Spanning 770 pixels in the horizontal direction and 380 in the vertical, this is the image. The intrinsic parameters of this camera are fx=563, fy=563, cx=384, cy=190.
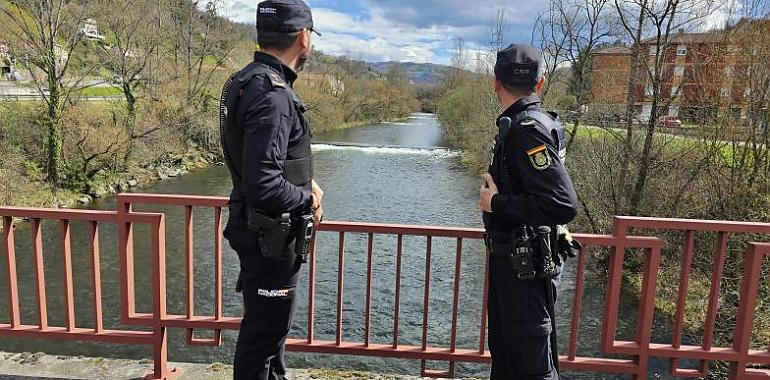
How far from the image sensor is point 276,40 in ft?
7.12

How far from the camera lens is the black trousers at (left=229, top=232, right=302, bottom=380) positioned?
2.22 m

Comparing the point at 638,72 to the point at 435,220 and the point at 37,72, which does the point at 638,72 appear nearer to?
the point at 435,220

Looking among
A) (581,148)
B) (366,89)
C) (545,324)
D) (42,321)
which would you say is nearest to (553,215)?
(545,324)

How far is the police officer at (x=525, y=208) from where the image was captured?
2.16 meters

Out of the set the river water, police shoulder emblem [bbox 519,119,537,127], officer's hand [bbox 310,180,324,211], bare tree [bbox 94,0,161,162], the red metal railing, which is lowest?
the river water

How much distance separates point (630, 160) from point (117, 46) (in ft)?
68.1

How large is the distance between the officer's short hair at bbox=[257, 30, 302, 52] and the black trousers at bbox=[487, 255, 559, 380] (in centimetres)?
123

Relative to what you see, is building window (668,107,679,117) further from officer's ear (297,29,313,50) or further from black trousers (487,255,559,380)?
officer's ear (297,29,313,50)

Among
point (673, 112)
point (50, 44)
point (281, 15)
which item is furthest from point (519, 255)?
point (50, 44)

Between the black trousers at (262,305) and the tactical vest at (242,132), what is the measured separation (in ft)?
0.88

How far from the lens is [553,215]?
7.07ft

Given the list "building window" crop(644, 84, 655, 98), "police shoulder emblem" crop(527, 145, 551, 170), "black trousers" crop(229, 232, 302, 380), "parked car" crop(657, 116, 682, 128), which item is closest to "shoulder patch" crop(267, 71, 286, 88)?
"black trousers" crop(229, 232, 302, 380)

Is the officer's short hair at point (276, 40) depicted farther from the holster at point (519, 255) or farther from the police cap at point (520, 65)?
the holster at point (519, 255)

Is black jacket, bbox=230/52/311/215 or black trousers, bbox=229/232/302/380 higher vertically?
black jacket, bbox=230/52/311/215
